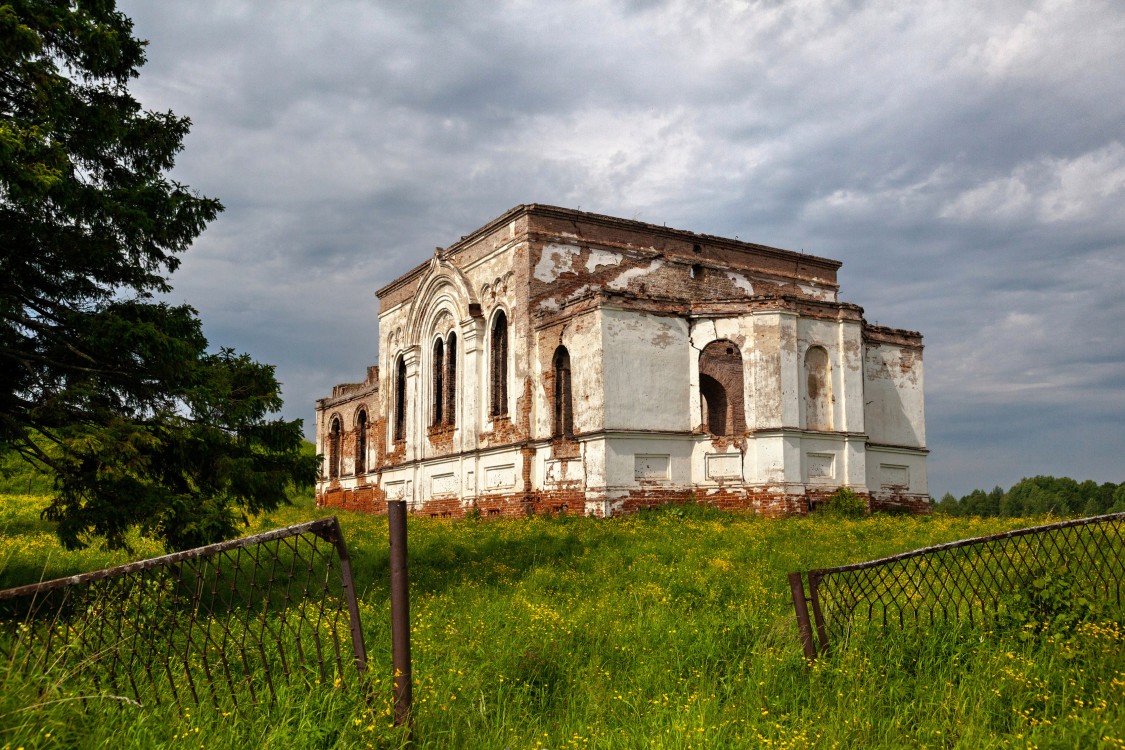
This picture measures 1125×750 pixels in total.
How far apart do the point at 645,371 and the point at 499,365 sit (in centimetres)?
506

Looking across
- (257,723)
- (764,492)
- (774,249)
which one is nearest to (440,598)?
(257,723)

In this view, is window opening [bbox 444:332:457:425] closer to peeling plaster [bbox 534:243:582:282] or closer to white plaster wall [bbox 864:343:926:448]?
peeling plaster [bbox 534:243:582:282]

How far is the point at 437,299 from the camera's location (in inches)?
1006

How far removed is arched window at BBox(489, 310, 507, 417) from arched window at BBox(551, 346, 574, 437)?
2353 mm

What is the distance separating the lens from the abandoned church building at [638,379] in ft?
60.6

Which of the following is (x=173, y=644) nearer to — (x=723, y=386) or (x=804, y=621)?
(x=804, y=621)

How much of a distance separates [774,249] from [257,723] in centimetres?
2194

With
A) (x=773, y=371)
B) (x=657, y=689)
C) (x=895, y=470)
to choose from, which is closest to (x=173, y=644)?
(x=657, y=689)

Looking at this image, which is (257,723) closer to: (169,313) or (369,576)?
(169,313)

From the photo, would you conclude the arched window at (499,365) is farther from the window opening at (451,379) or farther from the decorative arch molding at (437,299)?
the window opening at (451,379)

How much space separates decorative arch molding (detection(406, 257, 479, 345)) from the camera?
933 inches

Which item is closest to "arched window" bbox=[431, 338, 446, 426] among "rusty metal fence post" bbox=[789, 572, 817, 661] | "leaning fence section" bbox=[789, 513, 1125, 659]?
"leaning fence section" bbox=[789, 513, 1125, 659]

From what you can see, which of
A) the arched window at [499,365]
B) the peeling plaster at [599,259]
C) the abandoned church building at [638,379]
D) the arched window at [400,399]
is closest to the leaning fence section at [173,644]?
the abandoned church building at [638,379]

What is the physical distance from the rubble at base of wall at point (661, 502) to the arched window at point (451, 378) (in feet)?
9.26
